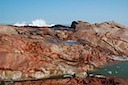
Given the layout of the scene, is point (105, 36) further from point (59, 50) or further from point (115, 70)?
point (115, 70)

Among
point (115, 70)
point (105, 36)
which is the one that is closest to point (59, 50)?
point (115, 70)

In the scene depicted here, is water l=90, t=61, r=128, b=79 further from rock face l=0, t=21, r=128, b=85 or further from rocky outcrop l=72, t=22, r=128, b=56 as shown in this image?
rocky outcrop l=72, t=22, r=128, b=56

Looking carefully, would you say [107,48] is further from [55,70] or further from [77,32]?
[55,70]

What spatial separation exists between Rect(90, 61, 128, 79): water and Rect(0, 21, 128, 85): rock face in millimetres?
2445

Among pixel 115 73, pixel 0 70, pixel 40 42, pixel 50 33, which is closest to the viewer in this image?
pixel 0 70

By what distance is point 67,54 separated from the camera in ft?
248

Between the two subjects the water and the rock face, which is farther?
the water

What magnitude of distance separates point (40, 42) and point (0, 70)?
16.0 m

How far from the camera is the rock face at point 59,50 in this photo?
208 feet

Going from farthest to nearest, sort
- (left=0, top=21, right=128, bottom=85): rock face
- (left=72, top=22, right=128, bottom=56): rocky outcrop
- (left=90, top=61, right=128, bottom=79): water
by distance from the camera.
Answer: (left=72, top=22, right=128, bottom=56): rocky outcrop < (left=90, top=61, right=128, bottom=79): water < (left=0, top=21, right=128, bottom=85): rock face

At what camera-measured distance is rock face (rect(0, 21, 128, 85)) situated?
63500 mm

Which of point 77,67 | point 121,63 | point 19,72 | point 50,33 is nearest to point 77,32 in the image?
point 50,33

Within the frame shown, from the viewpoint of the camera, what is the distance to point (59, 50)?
75250 millimetres

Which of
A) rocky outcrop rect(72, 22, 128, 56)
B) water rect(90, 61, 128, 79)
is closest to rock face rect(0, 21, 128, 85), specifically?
rocky outcrop rect(72, 22, 128, 56)
